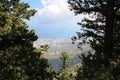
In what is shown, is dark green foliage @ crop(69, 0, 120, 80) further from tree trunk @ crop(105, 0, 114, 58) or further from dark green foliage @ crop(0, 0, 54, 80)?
dark green foliage @ crop(0, 0, 54, 80)

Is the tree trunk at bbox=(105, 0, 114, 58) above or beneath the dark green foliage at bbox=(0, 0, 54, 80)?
beneath

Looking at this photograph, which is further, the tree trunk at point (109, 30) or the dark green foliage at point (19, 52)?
the dark green foliage at point (19, 52)

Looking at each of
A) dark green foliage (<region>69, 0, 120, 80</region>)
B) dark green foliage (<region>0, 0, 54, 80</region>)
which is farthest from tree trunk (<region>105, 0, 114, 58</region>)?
dark green foliage (<region>0, 0, 54, 80</region>)

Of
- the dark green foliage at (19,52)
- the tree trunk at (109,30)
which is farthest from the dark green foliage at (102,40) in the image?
the dark green foliage at (19,52)

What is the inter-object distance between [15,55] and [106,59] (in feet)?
31.3

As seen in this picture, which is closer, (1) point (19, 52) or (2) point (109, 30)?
(2) point (109, 30)

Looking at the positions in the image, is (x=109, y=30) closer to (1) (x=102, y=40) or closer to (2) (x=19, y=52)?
(1) (x=102, y=40)

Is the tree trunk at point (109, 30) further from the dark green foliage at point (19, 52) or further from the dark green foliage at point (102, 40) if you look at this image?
the dark green foliage at point (19, 52)

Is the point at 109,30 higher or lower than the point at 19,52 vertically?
lower

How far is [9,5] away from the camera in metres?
26.7

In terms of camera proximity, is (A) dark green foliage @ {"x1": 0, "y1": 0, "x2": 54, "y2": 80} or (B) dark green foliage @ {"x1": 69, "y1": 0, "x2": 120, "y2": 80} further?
(A) dark green foliage @ {"x1": 0, "y1": 0, "x2": 54, "y2": 80}

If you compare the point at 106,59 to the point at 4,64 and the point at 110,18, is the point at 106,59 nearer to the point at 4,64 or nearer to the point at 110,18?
the point at 110,18

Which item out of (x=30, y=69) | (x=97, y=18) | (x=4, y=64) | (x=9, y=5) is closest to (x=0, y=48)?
(x=4, y=64)

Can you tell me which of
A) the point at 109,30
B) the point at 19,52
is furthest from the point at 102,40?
the point at 19,52
